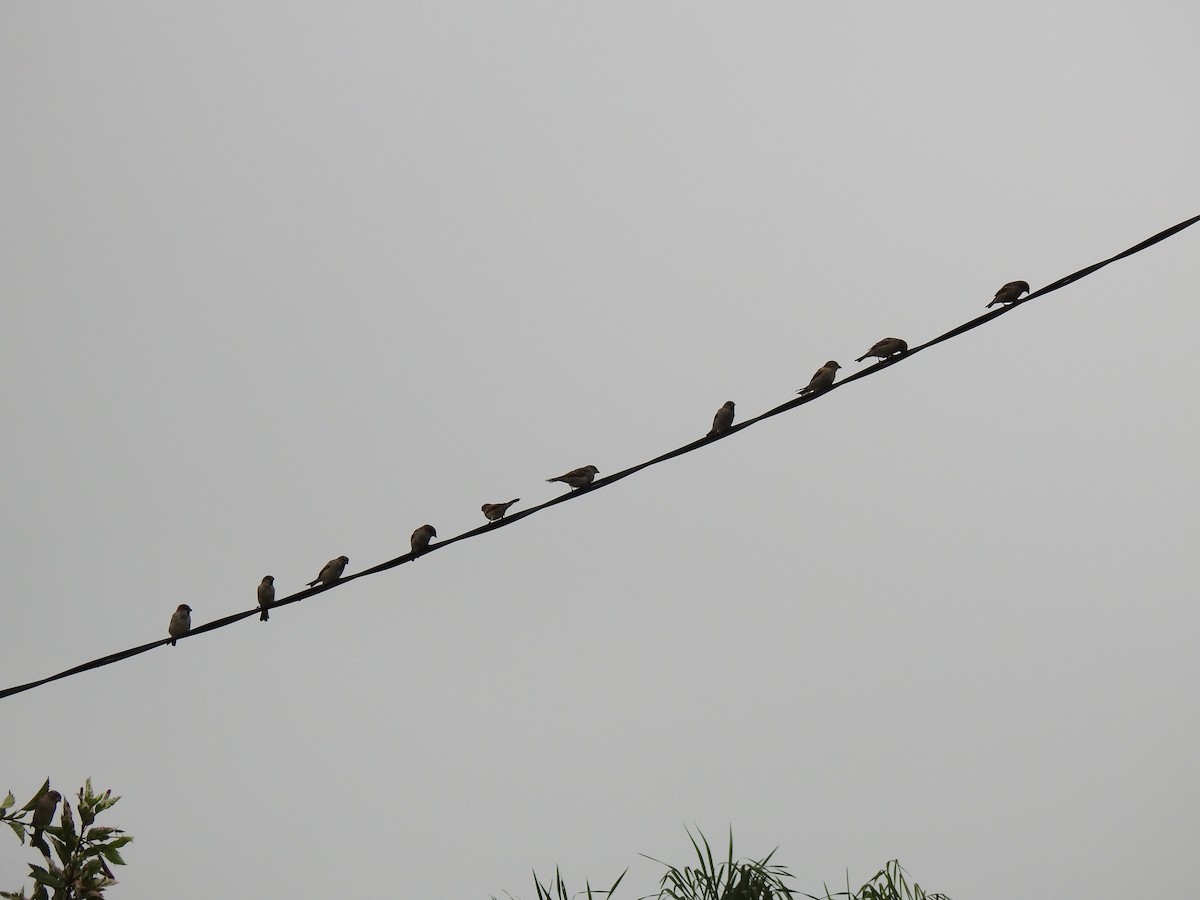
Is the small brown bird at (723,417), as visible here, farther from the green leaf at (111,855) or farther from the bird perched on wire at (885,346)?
the green leaf at (111,855)

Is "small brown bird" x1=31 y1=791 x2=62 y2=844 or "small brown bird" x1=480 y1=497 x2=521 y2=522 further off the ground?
"small brown bird" x1=480 y1=497 x2=521 y2=522

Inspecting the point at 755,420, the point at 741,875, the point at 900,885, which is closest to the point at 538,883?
the point at 741,875

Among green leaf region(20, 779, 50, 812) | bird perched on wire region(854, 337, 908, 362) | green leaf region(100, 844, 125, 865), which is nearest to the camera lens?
green leaf region(20, 779, 50, 812)

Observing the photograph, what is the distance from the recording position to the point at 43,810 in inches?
266

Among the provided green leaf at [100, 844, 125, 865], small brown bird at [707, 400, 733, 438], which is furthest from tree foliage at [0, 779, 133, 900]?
small brown bird at [707, 400, 733, 438]

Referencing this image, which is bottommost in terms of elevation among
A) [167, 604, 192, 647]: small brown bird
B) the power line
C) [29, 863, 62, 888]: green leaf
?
[29, 863, 62, 888]: green leaf

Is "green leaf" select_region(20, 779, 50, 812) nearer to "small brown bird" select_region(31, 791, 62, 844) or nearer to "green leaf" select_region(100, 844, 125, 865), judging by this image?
"small brown bird" select_region(31, 791, 62, 844)

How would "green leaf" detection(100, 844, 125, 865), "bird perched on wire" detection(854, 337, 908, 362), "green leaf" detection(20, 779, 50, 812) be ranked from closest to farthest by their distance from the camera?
"green leaf" detection(20, 779, 50, 812)
"green leaf" detection(100, 844, 125, 865)
"bird perched on wire" detection(854, 337, 908, 362)

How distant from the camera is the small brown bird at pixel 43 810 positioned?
22.1ft

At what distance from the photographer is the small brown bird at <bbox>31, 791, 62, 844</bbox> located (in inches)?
265

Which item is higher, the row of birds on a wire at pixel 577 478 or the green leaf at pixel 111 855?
the row of birds on a wire at pixel 577 478

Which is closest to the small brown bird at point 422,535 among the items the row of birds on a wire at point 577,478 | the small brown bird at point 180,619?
the row of birds on a wire at point 577,478

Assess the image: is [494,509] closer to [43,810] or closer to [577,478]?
[577,478]

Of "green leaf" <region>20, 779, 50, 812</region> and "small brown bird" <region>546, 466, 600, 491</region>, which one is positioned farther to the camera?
"small brown bird" <region>546, 466, 600, 491</region>
